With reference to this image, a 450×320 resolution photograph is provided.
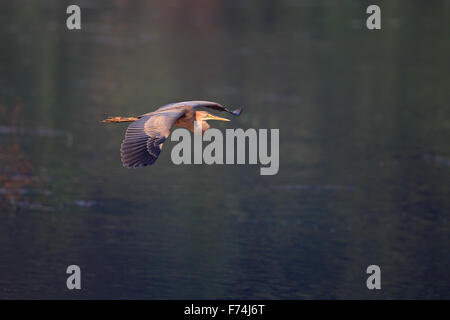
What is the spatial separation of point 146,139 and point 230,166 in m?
14.3

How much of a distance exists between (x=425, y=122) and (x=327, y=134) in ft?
10.2

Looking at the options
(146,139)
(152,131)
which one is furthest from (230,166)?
(146,139)

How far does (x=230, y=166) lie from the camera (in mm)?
26000

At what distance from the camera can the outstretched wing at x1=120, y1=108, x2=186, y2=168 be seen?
37.5 ft

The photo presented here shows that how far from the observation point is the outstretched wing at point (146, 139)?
11.4 m

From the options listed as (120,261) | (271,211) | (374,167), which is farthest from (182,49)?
(120,261)

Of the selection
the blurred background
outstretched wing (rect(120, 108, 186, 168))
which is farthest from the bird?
the blurred background

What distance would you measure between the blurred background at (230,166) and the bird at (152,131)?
21.6 ft

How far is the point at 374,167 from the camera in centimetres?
2653

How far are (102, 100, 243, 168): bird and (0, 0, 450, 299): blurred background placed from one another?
21.6 ft

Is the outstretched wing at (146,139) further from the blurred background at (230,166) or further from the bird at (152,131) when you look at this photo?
the blurred background at (230,166)

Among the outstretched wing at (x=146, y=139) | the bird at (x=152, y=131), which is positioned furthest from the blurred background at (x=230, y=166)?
the outstretched wing at (x=146, y=139)
